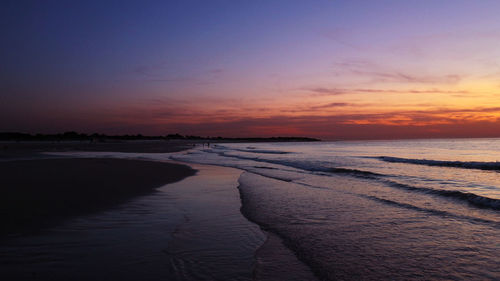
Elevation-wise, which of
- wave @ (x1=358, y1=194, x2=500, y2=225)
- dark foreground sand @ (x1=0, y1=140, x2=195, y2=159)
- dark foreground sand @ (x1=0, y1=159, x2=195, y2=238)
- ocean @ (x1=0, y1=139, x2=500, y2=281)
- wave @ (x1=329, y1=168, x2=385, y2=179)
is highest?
dark foreground sand @ (x1=0, y1=140, x2=195, y2=159)

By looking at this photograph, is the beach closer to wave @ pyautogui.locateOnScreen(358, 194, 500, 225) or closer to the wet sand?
the wet sand

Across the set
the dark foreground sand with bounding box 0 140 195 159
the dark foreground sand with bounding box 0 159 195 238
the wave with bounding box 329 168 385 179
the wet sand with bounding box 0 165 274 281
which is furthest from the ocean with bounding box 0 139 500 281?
the dark foreground sand with bounding box 0 140 195 159

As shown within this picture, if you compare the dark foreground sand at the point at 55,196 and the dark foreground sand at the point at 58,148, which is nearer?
the dark foreground sand at the point at 55,196

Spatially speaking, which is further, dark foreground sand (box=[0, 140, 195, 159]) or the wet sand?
dark foreground sand (box=[0, 140, 195, 159])

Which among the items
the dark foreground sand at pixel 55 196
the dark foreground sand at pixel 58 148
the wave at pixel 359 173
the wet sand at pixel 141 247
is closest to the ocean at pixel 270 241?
the wet sand at pixel 141 247

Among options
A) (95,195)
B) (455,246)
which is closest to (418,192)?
(455,246)

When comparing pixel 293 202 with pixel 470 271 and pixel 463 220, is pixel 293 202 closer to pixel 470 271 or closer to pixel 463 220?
pixel 463 220

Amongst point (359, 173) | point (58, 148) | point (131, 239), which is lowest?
point (359, 173)

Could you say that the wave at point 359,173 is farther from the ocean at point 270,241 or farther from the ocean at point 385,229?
the ocean at point 270,241

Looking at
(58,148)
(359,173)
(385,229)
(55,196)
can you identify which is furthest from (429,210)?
(58,148)

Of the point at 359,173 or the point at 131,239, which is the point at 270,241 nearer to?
the point at 131,239

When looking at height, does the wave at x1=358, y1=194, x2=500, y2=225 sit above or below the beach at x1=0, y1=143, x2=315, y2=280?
below

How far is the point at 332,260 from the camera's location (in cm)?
560

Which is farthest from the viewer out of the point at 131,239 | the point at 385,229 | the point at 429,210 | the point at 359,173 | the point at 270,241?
the point at 359,173
